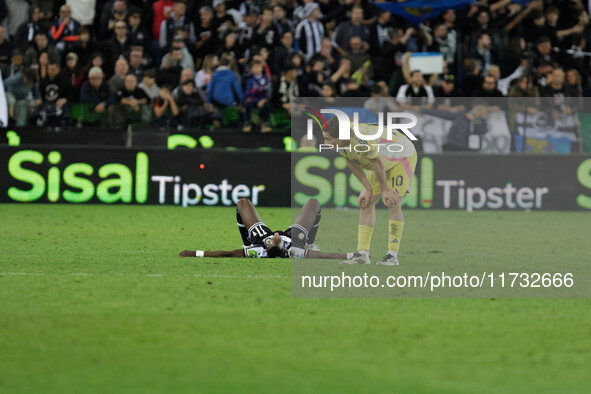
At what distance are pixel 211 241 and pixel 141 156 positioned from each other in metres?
5.36

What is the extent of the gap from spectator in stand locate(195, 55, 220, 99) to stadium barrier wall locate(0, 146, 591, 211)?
177 cm

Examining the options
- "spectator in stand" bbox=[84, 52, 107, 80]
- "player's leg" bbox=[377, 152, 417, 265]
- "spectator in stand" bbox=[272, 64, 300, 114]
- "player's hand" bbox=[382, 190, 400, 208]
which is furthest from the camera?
"spectator in stand" bbox=[84, 52, 107, 80]

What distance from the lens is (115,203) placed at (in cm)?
1844

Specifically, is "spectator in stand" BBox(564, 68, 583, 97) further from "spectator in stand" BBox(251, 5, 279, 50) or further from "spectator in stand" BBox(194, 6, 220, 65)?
"spectator in stand" BBox(194, 6, 220, 65)

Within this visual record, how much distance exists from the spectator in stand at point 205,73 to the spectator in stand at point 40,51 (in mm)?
2684

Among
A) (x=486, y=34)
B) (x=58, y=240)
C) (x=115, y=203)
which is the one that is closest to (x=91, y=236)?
(x=58, y=240)

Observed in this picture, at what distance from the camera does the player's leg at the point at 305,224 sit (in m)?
11.0

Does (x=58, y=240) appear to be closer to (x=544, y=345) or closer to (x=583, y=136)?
(x=544, y=345)

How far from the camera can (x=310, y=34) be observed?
20969 millimetres

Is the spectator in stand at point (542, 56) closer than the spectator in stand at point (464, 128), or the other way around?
the spectator in stand at point (464, 128)

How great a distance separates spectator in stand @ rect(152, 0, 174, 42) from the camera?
21312mm

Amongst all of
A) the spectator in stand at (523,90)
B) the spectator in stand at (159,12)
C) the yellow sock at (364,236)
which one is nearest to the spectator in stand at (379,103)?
the spectator in stand at (523,90)

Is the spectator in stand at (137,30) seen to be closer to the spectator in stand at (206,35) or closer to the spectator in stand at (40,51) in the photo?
the spectator in stand at (206,35)

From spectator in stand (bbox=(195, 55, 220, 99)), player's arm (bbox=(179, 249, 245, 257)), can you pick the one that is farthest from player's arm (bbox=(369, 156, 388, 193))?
spectator in stand (bbox=(195, 55, 220, 99))
